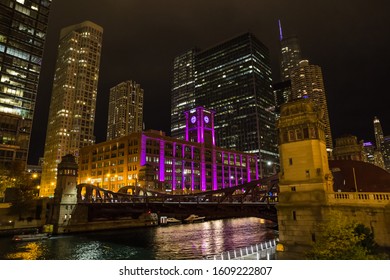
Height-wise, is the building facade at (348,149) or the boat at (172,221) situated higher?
the building facade at (348,149)

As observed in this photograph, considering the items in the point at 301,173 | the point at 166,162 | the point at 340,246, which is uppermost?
the point at 166,162

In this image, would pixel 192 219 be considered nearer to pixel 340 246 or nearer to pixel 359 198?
pixel 359 198

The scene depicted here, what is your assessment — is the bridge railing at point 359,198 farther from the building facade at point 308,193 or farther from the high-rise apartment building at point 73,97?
the high-rise apartment building at point 73,97

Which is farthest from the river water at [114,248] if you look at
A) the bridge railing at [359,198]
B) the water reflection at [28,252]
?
the bridge railing at [359,198]

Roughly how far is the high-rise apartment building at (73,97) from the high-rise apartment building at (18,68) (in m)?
72.6

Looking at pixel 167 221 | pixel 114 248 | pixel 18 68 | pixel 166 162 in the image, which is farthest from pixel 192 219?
pixel 18 68

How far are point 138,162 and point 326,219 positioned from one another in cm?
9012

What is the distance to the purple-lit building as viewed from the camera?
4341 inches

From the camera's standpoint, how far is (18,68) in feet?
319

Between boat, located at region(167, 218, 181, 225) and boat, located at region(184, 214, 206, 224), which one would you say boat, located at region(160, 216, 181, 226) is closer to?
boat, located at region(167, 218, 181, 225)

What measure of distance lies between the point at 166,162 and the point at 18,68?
66.0 m

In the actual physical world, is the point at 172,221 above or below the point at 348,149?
below

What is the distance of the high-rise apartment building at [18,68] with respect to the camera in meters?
91.2

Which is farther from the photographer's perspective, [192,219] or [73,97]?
[73,97]
